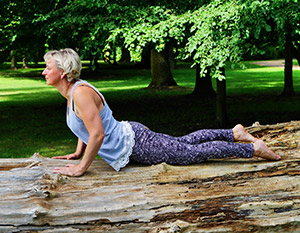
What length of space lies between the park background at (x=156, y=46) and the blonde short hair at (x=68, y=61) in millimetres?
3513

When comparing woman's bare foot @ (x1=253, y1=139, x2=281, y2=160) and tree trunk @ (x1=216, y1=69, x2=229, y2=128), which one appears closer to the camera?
woman's bare foot @ (x1=253, y1=139, x2=281, y2=160)

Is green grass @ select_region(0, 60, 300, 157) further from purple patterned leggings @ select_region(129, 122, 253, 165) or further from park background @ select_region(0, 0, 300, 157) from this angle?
purple patterned leggings @ select_region(129, 122, 253, 165)

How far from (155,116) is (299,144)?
27.1 ft

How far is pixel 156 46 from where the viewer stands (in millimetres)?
8273

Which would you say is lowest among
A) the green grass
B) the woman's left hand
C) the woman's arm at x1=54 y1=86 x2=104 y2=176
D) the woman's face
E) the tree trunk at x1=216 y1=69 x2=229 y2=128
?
the green grass

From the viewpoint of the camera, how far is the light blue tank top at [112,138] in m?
3.96

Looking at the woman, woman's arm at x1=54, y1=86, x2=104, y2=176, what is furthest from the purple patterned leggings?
woman's arm at x1=54, y1=86, x2=104, y2=176

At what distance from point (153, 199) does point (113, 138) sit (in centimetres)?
72

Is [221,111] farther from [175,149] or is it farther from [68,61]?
[68,61]

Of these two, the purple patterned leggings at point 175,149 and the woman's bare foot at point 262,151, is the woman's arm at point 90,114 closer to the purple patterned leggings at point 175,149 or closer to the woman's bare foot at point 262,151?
the purple patterned leggings at point 175,149

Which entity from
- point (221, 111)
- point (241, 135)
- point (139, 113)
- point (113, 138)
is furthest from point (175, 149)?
point (139, 113)

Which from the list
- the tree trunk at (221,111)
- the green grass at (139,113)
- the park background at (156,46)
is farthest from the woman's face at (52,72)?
the tree trunk at (221,111)

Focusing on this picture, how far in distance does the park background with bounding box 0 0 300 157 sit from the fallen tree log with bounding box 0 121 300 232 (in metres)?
3.07

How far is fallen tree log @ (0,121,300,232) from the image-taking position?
3.45 m
